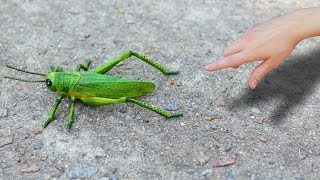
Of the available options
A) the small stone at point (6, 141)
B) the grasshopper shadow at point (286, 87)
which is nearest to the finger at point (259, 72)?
the grasshopper shadow at point (286, 87)

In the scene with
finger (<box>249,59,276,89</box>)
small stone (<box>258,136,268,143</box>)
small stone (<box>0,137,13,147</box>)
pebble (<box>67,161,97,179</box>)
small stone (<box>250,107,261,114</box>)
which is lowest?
small stone (<box>0,137,13,147</box>)

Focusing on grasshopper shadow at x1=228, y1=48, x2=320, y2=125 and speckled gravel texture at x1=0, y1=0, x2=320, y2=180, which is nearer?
speckled gravel texture at x1=0, y1=0, x2=320, y2=180

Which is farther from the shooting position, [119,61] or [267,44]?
[119,61]

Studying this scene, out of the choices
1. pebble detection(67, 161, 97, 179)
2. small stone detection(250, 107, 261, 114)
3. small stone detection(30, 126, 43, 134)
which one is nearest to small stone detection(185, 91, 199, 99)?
small stone detection(250, 107, 261, 114)

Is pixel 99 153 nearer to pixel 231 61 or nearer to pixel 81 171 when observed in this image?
pixel 81 171

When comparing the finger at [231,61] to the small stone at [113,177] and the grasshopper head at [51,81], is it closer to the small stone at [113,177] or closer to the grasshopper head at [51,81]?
the small stone at [113,177]

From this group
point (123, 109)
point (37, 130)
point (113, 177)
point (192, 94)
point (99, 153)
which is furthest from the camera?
point (192, 94)

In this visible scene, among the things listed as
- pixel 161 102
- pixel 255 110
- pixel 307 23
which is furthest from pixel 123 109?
pixel 307 23

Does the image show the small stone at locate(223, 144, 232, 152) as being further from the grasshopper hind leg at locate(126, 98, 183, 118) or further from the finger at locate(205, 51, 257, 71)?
the finger at locate(205, 51, 257, 71)

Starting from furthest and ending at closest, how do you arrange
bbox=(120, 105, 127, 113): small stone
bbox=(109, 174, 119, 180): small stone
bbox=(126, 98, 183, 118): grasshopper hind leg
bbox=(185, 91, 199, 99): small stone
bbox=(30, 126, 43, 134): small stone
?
1. bbox=(185, 91, 199, 99): small stone
2. bbox=(120, 105, 127, 113): small stone
3. bbox=(30, 126, 43, 134): small stone
4. bbox=(126, 98, 183, 118): grasshopper hind leg
5. bbox=(109, 174, 119, 180): small stone
